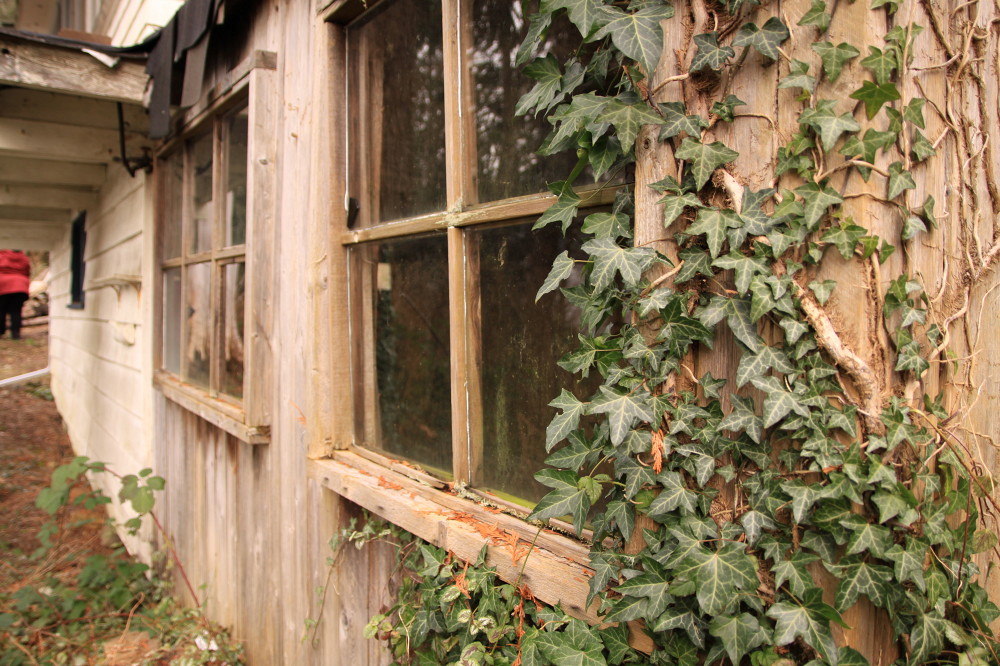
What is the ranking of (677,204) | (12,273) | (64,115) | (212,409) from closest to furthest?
(677,204), (212,409), (64,115), (12,273)

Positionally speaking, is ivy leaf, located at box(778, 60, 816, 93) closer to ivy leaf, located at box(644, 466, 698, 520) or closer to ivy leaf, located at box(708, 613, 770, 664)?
ivy leaf, located at box(644, 466, 698, 520)

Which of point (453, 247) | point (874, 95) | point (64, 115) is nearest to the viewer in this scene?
point (874, 95)

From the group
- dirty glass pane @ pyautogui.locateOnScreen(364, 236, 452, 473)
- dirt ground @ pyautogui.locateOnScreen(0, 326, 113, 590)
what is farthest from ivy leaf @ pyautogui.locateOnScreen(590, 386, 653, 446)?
dirt ground @ pyautogui.locateOnScreen(0, 326, 113, 590)

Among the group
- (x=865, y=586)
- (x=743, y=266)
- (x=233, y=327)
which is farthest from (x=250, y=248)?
(x=865, y=586)

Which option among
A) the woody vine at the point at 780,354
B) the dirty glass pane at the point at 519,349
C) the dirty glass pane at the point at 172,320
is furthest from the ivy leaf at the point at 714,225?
the dirty glass pane at the point at 172,320

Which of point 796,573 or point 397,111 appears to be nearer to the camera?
point 796,573

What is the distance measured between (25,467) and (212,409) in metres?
5.83

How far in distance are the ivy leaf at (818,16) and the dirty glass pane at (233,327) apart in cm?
240

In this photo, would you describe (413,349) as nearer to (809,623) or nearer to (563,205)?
(563,205)

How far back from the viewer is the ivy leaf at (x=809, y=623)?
0.86 meters

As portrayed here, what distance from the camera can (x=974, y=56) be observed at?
3.28 feet

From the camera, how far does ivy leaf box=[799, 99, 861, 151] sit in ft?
2.85

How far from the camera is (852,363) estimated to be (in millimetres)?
876

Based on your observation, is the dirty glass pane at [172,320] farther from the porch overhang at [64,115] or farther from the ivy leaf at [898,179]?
the ivy leaf at [898,179]
